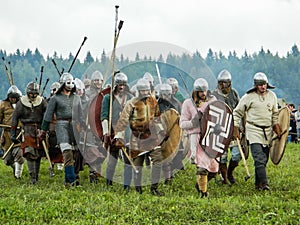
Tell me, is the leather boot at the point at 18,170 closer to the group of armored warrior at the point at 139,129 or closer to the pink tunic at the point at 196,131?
the group of armored warrior at the point at 139,129

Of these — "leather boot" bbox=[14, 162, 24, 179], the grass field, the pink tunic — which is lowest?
the grass field

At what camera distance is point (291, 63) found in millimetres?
87750

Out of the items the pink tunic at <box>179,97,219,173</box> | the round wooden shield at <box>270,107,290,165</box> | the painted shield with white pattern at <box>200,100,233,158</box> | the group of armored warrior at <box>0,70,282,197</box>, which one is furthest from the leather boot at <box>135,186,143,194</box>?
the round wooden shield at <box>270,107,290,165</box>

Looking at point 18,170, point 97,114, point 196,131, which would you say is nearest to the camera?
point 196,131

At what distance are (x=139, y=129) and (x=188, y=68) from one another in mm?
1458

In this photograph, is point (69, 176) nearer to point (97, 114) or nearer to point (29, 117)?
point (97, 114)

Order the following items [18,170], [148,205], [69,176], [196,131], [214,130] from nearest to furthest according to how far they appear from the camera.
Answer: [148,205], [214,130], [196,131], [69,176], [18,170]

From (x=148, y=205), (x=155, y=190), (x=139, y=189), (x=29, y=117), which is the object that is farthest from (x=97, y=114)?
(x=148, y=205)

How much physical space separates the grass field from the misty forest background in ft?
6.20

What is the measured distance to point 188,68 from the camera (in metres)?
10.2

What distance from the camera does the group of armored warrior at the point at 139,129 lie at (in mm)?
9406

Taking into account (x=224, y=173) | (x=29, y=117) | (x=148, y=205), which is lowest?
(x=148, y=205)

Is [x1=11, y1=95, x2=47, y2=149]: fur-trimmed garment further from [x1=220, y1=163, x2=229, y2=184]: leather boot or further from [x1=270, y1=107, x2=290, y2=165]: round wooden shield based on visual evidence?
[x1=270, y1=107, x2=290, y2=165]: round wooden shield

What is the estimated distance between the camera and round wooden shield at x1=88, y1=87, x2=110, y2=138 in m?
10.4
